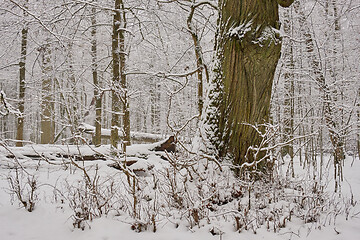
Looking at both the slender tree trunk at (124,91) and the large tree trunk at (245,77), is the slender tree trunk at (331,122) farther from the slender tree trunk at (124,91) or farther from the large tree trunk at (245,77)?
the slender tree trunk at (124,91)

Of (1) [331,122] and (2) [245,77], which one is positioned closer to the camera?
(2) [245,77]

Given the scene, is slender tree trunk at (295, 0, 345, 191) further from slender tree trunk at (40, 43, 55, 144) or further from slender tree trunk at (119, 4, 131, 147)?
slender tree trunk at (40, 43, 55, 144)

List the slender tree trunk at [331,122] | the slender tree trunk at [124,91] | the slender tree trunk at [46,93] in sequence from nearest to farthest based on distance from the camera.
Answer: the slender tree trunk at [124,91]
the slender tree trunk at [331,122]
the slender tree trunk at [46,93]

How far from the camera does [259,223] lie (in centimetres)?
251

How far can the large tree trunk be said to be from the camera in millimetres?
3697

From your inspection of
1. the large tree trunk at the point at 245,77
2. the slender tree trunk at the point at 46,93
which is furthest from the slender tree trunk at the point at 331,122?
the slender tree trunk at the point at 46,93

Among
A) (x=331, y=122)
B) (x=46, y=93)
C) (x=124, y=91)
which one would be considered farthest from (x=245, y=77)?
(x=46, y=93)

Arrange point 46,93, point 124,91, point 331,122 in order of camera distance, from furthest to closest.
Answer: point 46,93 → point 331,122 → point 124,91

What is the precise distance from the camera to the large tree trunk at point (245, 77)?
12.1 feet

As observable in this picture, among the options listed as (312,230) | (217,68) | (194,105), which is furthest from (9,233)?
(194,105)

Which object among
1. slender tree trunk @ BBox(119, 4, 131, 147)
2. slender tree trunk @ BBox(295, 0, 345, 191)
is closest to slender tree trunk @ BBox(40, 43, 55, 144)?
slender tree trunk @ BBox(119, 4, 131, 147)

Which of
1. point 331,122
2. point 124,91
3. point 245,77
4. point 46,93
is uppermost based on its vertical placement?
point 46,93

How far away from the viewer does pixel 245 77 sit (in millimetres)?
3756

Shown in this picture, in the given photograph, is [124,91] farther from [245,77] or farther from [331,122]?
[331,122]
